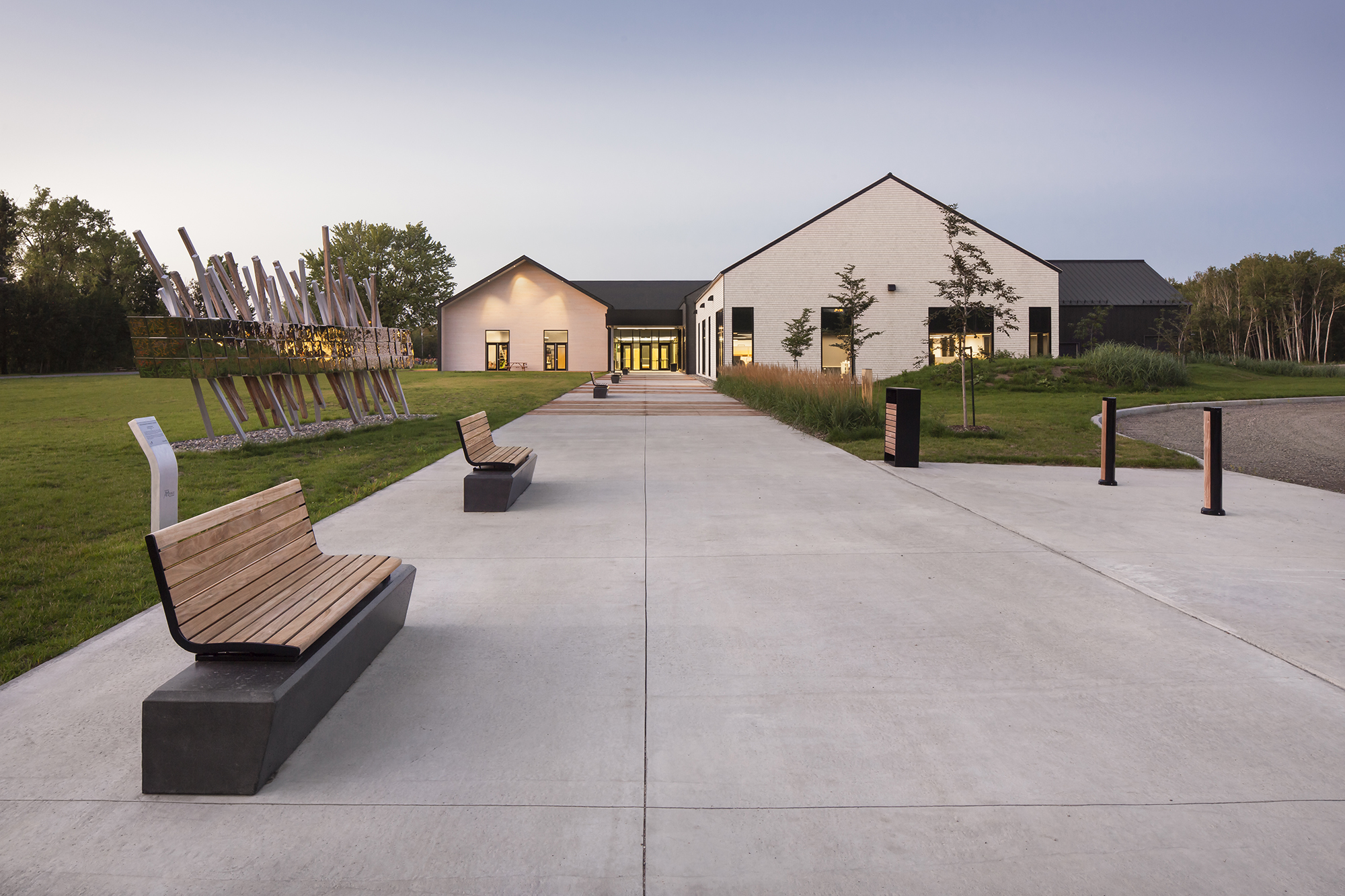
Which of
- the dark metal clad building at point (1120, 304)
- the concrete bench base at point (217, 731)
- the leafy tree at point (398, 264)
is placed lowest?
the concrete bench base at point (217, 731)

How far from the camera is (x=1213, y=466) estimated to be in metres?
7.89

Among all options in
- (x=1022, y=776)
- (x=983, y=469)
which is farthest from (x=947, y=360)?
(x=1022, y=776)

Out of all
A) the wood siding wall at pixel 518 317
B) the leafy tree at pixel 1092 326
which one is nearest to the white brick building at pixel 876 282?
the leafy tree at pixel 1092 326

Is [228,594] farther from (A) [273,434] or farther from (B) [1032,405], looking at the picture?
(B) [1032,405]

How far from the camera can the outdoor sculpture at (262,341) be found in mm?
13156

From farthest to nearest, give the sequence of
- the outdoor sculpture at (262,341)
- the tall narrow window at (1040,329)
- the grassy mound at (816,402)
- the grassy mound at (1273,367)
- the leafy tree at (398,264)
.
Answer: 1. the leafy tree at (398,264)
2. the tall narrow window at (1040,329)
3. the grassy mound at (1273,367)
4. the grassy mound at (816,402)
5. the outdoor sculpture at (262,341)

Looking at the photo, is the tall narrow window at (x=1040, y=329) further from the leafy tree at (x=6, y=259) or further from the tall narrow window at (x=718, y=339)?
the leafy tree at (x=6, y=259)

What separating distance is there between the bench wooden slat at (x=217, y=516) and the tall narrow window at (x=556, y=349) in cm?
5846

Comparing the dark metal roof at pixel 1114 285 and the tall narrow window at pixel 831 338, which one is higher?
the dark metal roof at pixel 1114 285

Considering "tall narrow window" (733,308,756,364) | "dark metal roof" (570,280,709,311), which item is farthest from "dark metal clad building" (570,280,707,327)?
"tall narrow window" (733,308,756,364)

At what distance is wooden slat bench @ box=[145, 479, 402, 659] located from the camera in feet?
9.78

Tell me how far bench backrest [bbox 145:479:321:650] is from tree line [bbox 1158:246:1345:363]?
70.4 m

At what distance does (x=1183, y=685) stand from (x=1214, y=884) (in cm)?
158

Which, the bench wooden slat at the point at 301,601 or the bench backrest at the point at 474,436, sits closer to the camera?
the bench wooden slat at the point at 301,601
